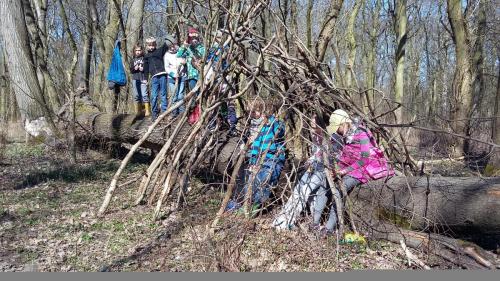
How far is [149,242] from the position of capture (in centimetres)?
452

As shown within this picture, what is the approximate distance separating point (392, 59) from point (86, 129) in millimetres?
23956

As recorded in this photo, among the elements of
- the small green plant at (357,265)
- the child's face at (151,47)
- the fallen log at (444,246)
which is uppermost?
the child's face at (151,47)

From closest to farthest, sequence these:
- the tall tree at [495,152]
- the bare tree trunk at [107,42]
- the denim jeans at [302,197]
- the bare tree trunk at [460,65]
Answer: the denim jeans at [302,197]
the tall tree at [495,152]
the bare tree trunk at [460,65]
the bare tree trunk at [107,42]

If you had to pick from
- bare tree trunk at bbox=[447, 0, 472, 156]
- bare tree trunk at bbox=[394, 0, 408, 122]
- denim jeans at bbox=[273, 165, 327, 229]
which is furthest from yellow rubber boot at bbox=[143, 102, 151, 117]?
bare tree trunk at bbox=[394, 0, 408, 122]

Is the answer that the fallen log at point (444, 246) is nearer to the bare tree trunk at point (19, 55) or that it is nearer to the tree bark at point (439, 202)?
the tree bark at point (439, 202)

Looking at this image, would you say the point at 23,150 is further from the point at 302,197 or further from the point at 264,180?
the point at 302,197

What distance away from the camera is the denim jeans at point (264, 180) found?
188 inches

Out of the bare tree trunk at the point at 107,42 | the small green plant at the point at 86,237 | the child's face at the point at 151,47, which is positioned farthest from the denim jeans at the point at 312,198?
the bare tree trunk at the point at 107,42

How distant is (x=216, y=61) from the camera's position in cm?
565

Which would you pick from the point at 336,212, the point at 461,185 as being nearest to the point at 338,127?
the point at 336,212

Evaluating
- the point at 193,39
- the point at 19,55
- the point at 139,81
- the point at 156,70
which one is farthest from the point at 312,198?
the point at 19,55

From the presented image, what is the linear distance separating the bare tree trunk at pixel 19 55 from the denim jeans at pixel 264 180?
5198 millimetres

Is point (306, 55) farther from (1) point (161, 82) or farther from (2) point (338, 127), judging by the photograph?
(1) point (161, 82)

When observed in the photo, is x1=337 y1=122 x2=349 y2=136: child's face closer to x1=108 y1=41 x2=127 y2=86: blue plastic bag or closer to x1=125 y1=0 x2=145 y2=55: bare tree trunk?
x1=108 y1=41 x2=127 y2=86: blue plastic bag
